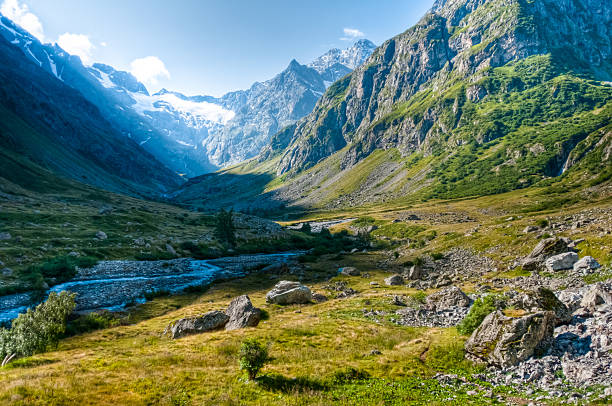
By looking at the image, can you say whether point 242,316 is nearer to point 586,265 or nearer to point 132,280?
point 586,265

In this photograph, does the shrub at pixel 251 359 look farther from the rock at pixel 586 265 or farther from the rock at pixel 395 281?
the rock at pixel 395 281

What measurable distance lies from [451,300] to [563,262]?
16879 millimetres

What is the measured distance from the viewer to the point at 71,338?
121 feet

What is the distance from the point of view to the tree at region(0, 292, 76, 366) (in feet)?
94.0

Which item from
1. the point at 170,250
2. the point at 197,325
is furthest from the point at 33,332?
the point at 170,250

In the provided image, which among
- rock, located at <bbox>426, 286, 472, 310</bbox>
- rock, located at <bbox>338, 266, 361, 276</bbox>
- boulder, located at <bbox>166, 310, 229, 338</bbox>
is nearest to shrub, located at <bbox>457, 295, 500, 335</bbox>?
rock, located at <bbox>426, 286, 472, 310</bbox>

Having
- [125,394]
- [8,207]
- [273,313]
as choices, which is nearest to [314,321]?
[273,313]

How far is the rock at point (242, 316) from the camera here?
38.3 metres

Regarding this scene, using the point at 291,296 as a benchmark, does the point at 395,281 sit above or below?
above

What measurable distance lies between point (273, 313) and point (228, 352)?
1702 cm

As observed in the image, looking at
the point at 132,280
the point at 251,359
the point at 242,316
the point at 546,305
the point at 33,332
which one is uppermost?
the point at 546,305

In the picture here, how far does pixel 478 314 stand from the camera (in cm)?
2620

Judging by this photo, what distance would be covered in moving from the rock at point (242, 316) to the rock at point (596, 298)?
33.3 m

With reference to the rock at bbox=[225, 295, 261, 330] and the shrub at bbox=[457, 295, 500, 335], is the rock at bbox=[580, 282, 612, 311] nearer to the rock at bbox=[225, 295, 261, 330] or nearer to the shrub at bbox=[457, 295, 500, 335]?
the shrub at bbox=[457, 295, 500, 335]
